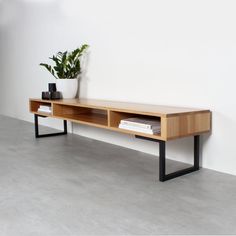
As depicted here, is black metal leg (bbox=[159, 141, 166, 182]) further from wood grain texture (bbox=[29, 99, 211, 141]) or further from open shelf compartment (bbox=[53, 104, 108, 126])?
open shelf compartment (bbox=[53, 104, 108, 126])

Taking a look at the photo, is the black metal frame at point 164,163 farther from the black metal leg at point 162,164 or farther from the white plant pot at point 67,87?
the white plant pot at point 67,87

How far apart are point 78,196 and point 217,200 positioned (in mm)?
796

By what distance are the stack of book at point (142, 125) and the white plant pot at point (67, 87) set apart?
1.27 meters

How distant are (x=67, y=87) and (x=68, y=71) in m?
0.19

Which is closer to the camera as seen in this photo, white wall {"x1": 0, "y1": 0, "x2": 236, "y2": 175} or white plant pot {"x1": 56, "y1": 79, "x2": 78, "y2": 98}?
white wall {"x1": 0, "y1": 0, "x2": 236, "y2": 175}

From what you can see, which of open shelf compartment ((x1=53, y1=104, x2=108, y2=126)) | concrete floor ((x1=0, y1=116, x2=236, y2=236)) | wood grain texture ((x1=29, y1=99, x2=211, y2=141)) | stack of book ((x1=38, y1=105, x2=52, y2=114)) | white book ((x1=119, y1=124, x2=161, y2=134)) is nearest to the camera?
concrete floor ((x1=0, y1=116, x2=236, y2=236))

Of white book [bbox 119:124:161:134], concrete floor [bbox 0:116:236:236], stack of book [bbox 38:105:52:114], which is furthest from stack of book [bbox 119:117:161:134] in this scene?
stack of book [bbox 38:105:52:114]

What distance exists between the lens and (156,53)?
2.82 m

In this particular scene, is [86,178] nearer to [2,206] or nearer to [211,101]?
[2,206]

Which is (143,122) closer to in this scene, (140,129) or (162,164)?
(140,129)

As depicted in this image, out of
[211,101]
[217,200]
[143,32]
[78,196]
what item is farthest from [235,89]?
[78,196]

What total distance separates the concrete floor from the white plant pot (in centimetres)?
80

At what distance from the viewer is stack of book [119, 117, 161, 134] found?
2279 mm

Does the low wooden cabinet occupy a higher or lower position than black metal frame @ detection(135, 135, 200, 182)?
higher
